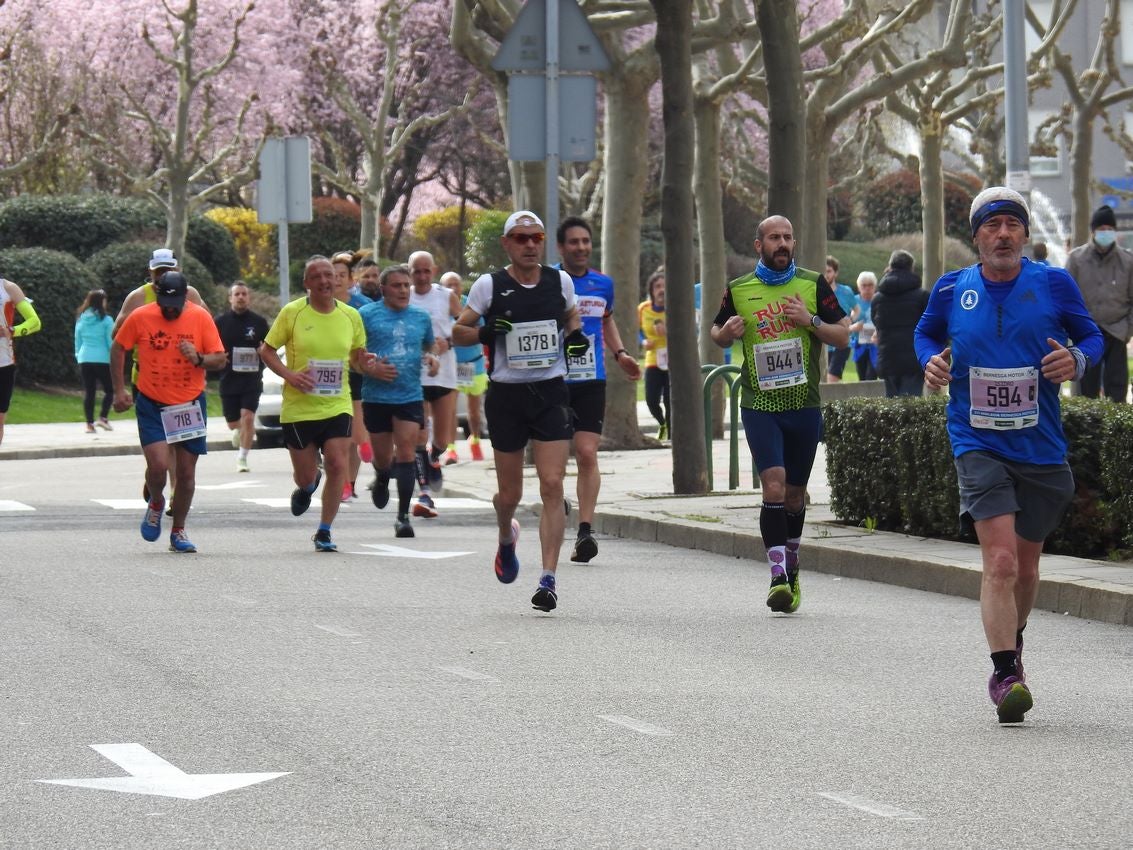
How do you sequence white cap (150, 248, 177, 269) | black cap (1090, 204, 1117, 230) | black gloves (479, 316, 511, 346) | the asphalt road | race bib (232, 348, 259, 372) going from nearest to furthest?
the asphalt road → black gloves (479, 316, 511, 346) → white cap (150, 248, 177, 269) → black cap (1090, 204, 1117, 230) → race bib (232, 348, 259, 372)

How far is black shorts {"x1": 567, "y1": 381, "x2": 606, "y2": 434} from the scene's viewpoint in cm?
1308

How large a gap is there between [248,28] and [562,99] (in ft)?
136

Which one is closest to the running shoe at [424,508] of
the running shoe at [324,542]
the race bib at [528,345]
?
the running shoe at [324,542]

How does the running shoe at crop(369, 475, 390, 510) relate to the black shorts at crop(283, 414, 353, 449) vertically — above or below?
below

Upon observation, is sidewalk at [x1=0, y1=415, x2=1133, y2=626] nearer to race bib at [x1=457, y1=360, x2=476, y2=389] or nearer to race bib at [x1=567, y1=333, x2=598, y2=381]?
race bib at [x1=457, y1=360, x2=476, y2=389]

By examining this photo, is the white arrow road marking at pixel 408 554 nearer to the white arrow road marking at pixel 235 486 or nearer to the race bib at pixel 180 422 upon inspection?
the race bib at pixel 180 422

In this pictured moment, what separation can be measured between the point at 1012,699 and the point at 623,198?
15.6m

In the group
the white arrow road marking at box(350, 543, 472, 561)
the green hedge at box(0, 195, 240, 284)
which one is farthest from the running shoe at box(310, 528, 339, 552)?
the green hedge at box(0, 195, 240, 284)

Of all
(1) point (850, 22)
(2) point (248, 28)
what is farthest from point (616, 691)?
(2) point (248, 28)

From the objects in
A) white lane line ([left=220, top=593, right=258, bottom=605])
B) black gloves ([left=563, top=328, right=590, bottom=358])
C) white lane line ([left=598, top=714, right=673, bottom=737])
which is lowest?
white lane line ([left=598, top=714, right=673, bottom=737])

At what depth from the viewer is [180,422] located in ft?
45.9

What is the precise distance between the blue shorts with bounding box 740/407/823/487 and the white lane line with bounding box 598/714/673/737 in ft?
11.0

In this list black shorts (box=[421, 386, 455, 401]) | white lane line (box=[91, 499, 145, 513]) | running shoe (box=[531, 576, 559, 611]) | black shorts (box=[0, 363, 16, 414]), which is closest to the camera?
running shoe (box=[531, 576, 559, 611])

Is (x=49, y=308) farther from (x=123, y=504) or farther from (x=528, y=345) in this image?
(x=528, y=345)
